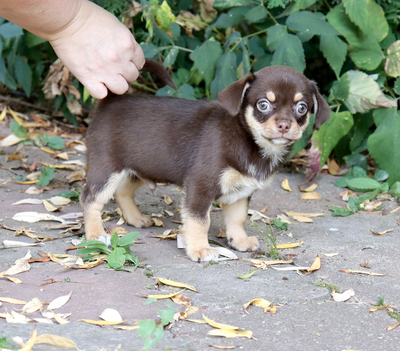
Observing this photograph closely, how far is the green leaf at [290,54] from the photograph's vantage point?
486 centimetres

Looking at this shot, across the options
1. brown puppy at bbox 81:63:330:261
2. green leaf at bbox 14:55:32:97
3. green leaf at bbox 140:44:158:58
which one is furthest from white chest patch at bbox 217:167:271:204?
green leaf at bbox 14:55:32:97

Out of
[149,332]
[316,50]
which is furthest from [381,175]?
[149,332]

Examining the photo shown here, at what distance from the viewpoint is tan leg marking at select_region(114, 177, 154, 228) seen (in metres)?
4.38

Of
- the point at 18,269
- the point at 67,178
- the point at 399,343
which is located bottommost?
the point at 67,178

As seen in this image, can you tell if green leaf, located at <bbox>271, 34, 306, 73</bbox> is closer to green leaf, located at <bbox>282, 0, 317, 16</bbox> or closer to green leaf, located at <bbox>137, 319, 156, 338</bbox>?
green leaf, located at <bbox>282, 0, 317, 16</bbox>

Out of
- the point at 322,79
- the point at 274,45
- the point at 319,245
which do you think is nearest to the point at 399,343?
the point at 319,245

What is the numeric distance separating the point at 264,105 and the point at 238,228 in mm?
975

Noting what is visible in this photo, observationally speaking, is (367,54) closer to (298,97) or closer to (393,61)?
(393,61)

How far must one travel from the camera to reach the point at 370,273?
3.31 m

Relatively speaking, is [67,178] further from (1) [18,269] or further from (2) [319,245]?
(2) [319,245]

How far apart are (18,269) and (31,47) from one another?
401cm

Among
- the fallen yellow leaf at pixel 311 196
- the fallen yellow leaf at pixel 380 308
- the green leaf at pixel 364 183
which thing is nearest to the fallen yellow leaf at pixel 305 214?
the fallen yellow leaf at pixel 311 196

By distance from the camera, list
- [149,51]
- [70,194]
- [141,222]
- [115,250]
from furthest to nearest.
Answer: [149,51] → [70,194] → [141,222] → [115,250]

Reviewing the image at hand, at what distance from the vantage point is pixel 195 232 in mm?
3682
